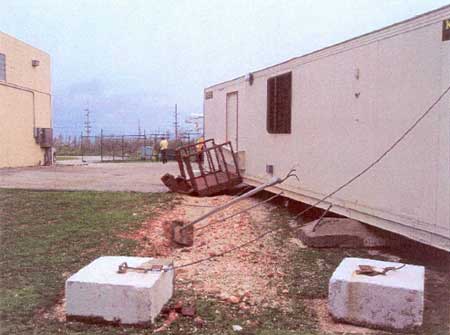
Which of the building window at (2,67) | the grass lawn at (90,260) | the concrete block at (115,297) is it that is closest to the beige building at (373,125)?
the grass lawn at (90,260)

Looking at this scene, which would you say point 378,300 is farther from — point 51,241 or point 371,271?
point 51,241

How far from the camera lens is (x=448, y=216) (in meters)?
5.09

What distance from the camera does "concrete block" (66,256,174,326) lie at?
4172mm

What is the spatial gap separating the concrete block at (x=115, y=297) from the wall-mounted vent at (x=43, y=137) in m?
19.2

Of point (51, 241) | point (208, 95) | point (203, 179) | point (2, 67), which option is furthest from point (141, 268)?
point (2, 67)

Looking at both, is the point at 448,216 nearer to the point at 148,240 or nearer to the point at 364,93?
the point at 364,93

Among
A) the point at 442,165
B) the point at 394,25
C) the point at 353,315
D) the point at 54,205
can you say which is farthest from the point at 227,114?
the point at 353,315

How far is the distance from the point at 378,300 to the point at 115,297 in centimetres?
194

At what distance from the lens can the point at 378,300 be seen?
423 centimetres

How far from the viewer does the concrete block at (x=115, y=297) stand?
4.17 meters

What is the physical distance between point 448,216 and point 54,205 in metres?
6.25

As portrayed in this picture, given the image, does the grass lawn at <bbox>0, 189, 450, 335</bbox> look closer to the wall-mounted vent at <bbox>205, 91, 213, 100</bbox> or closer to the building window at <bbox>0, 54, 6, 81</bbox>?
the wall-mounted vent at <bbox>205, 91, 213, 100</bbox>

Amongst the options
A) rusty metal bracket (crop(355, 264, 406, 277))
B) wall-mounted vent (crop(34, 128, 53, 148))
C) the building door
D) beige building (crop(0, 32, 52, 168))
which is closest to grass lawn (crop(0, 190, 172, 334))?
rusty metal bracket (crop(355, 264, 406, 277))

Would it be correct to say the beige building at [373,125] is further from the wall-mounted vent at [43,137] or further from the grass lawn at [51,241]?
the wall-mounted vent at [43,137]
